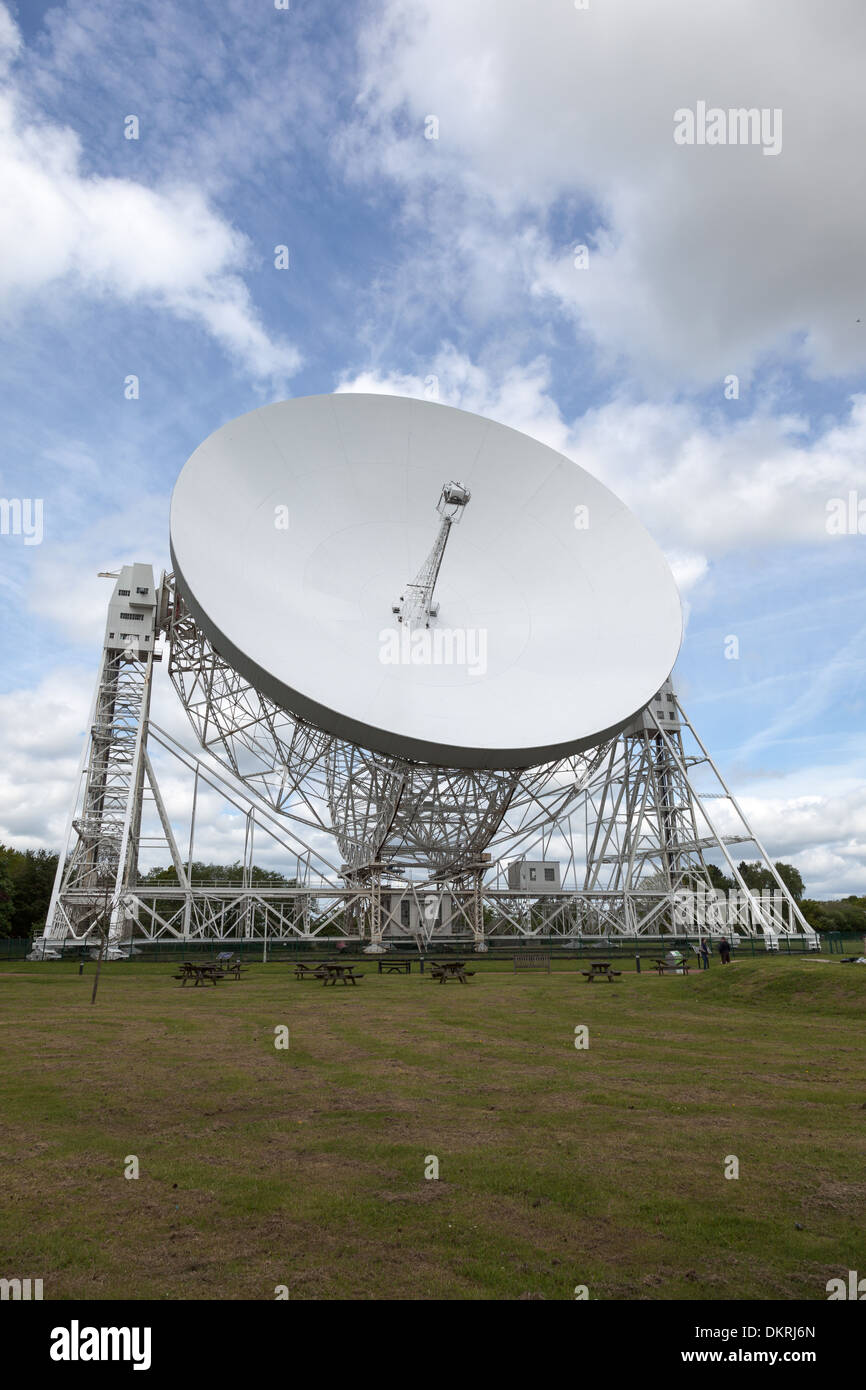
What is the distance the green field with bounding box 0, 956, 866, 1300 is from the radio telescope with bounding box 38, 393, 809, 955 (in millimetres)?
16095

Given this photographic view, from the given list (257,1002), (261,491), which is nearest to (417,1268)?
(257,1002)

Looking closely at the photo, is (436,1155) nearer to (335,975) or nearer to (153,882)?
(335,975)

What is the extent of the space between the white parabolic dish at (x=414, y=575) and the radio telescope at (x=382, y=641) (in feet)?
0.28

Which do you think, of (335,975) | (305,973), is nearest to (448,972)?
(335,975)

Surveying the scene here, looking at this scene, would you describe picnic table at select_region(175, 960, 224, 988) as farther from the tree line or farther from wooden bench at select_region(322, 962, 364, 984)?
the tree line

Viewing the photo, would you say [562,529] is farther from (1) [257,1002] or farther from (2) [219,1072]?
(2) [219,1072]

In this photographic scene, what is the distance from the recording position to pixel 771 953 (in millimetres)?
40469

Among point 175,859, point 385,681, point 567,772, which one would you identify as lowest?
point 175,859

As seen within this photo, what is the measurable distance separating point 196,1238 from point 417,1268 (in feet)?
5.79

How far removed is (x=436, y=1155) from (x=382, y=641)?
25.1m

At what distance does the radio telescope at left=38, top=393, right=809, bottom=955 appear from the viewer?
103ft

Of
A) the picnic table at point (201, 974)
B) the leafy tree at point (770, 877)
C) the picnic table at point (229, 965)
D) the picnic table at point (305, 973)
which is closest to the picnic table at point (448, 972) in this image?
the picnic table at point (305, 973)

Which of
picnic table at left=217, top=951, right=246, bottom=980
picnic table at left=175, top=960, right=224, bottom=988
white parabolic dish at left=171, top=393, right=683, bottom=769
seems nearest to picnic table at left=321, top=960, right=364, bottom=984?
picnic table at left=217, top=951, right=246, bottom=980
